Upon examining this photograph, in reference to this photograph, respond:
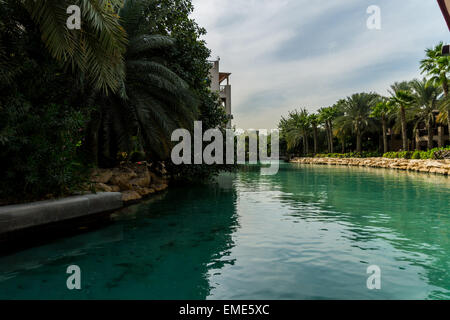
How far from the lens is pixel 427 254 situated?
17.1ft

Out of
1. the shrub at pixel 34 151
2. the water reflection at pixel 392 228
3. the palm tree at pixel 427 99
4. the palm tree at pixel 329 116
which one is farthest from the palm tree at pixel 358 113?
the shrub at pixel 34 151

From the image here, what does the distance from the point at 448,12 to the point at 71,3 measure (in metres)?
7.85

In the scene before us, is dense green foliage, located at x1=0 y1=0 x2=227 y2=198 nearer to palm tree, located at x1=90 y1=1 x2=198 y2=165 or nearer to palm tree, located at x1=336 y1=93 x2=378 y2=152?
palm tree, located at x1=90 y1=1 x2=198 y2=165

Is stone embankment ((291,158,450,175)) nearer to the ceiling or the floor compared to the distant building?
nearer to the floor

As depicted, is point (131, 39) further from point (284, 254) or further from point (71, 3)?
point (284, 254)

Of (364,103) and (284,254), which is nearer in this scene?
(284,254)

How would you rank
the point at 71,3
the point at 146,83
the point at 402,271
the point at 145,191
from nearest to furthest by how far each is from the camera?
1. the point at 402,271
2. the point at 71,3
3. the point at 146,83
4. the point at 145,191

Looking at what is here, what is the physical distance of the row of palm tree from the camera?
30.3 m

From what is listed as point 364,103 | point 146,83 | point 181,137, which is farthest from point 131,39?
point 364,103

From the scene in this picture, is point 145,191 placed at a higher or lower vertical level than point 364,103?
lower

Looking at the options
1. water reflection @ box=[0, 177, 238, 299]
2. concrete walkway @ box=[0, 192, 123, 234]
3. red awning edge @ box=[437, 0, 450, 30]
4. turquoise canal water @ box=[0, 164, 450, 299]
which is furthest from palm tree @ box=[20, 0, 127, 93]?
red awning edge @ box=[437, 0, 450, 30]

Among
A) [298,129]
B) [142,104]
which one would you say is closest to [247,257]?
[142,104]

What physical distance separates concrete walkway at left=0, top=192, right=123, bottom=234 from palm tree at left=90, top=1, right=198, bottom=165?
4041 mm

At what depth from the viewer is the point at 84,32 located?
6.77 m
